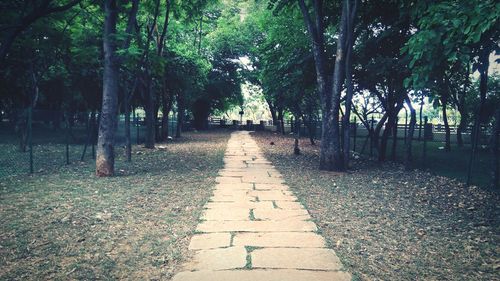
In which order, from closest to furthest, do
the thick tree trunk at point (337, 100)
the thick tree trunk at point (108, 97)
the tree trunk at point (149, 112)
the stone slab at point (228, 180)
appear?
the stone slab at point (228, 180)
the thick tree trunk at point (108, 97)
the thick tree trunk at point (337, 100)
the tree trunk at point (149, 112)

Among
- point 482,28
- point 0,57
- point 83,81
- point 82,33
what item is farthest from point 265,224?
point 83,81

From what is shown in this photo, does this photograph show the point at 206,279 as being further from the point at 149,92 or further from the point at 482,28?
the point at 149,92

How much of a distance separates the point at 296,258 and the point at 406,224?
2281mm

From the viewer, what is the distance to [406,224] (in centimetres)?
493

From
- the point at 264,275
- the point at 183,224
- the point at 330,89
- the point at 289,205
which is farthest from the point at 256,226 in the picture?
the point at 330,89

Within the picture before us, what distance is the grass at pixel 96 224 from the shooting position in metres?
3.40

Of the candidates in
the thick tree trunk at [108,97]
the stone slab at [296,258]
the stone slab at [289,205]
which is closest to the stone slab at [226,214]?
the stone slab at [289,205]

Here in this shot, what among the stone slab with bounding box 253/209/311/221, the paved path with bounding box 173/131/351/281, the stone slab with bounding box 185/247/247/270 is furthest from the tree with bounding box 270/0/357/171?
the stone slab with bounding box 185/247/247/270

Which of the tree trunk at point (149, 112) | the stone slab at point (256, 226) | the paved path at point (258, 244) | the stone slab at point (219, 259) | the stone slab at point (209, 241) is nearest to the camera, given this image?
the paved path at point (258, 244)

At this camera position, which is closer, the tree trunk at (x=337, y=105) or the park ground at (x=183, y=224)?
the park ground at (x=183, y=224)

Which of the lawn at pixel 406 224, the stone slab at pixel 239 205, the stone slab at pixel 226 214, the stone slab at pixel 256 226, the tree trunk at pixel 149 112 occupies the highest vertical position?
the tree trunk at pixel 149 112

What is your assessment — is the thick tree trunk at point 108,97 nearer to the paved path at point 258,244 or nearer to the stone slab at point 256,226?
the paved path at point 258,244

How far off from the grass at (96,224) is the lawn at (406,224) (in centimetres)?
Result: 204

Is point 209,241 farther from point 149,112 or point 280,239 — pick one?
point 149,112
